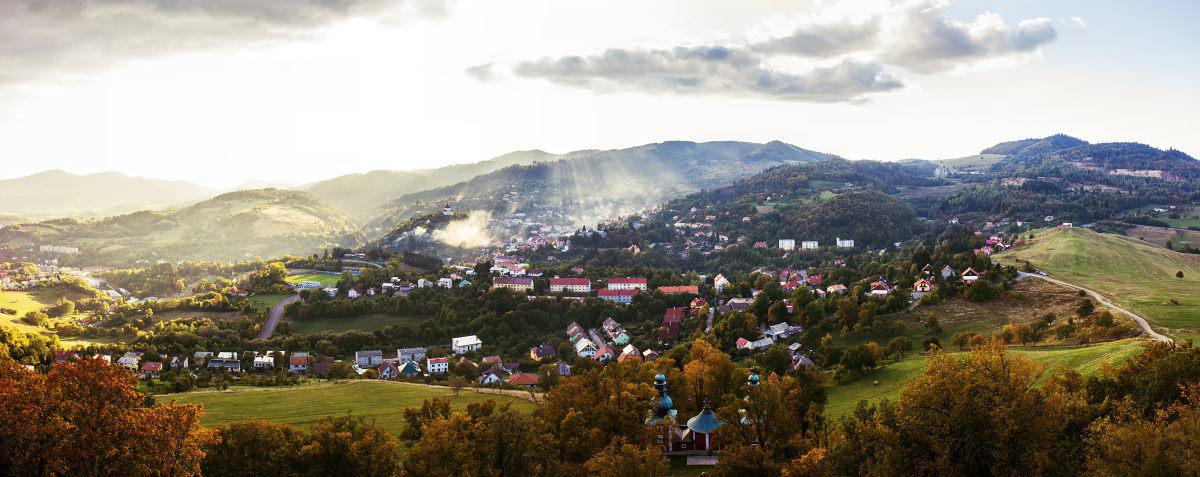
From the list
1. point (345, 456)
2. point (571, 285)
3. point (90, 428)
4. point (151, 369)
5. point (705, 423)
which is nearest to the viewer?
point (90, 428)

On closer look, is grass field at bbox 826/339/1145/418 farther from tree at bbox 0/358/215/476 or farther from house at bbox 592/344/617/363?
tree at bbox 0/358/215/476

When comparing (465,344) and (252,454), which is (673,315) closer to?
(465,344)

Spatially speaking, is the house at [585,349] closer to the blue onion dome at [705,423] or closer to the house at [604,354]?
the house at [604,354]

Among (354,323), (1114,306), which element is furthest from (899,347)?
(354,323)

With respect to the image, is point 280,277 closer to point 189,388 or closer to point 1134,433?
point 189,388

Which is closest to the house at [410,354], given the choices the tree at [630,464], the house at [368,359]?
the house at [368,359]

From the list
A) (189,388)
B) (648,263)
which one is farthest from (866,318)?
(648,263)
